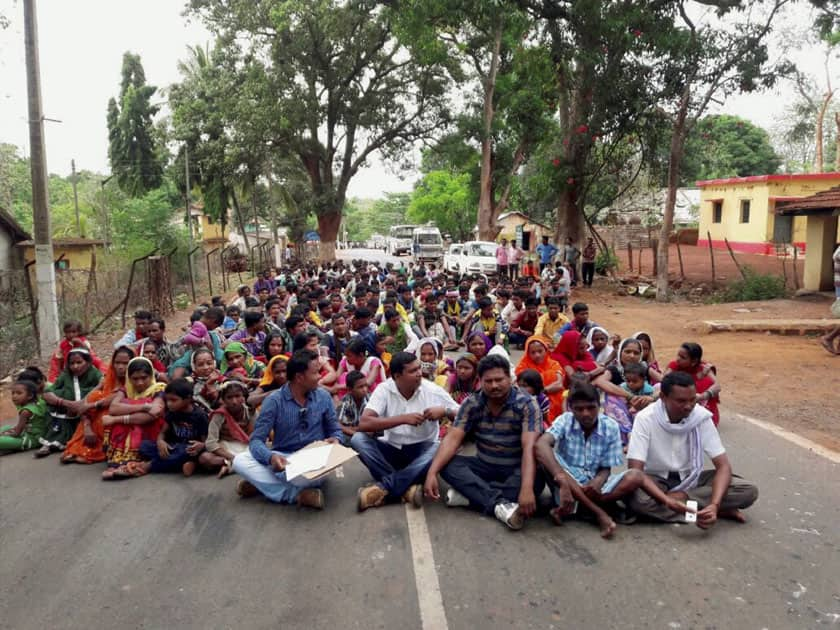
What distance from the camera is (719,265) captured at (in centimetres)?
2381

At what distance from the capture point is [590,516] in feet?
14.2

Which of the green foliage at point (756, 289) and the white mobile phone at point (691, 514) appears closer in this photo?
the white mobile phone at point (691, 514)

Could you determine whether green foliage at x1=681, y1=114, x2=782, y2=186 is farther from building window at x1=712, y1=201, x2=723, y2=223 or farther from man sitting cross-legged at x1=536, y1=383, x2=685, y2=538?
man sitting cross-legged at x1=536, y1=383, x2=685, y2=538

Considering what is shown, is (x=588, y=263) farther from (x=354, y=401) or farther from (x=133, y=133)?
(x=133, y=133)

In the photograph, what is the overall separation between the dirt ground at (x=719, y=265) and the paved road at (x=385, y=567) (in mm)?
15724

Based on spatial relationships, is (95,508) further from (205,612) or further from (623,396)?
(623,396)

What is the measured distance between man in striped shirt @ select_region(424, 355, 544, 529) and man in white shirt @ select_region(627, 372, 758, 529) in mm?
692

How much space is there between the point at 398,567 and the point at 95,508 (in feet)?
8.20

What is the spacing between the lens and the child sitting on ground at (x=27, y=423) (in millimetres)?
5992

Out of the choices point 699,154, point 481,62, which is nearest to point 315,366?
point 481,62

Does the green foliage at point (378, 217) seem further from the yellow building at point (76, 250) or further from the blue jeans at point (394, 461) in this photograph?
the blue jeans at point (394, 461)

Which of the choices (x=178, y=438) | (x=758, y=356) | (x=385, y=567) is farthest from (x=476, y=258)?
(x=385, y=567)

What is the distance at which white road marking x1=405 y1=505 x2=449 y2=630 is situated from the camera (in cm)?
328

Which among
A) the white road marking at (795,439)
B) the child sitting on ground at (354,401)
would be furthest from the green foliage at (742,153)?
the child sitting on ground at (354,401)
